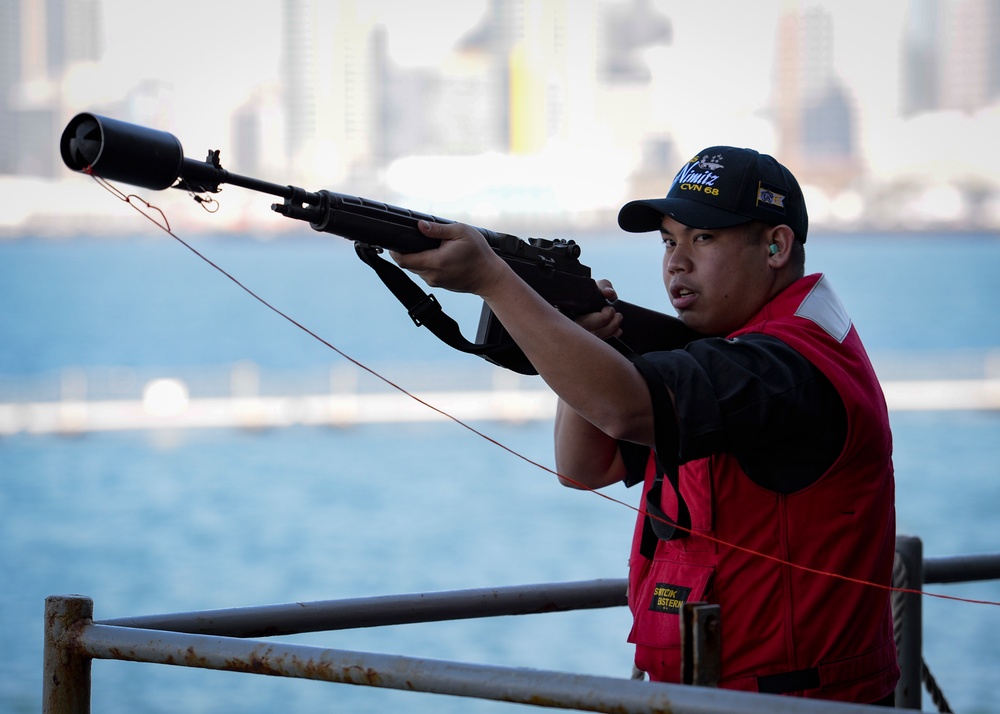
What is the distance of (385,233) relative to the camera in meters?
2.36

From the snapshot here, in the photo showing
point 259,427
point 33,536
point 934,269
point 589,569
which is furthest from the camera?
point 934,269

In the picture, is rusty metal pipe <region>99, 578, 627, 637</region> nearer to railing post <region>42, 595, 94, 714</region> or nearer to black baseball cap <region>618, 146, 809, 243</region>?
railing post <region>42, 595, 94, 714</region>

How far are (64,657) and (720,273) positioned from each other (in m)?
1.40

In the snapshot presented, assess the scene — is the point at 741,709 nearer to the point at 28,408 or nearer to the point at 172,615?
the point at 172,615

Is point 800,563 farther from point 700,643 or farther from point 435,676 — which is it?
point 435,676

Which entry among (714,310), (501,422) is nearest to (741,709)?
(714,310)

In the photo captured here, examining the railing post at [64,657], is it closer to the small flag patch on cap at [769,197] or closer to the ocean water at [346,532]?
the small flag patch on cap at [769,197]

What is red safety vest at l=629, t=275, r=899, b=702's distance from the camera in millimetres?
2297

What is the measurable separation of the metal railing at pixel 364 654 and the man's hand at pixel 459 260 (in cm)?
69

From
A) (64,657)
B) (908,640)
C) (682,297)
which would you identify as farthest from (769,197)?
(908,640)

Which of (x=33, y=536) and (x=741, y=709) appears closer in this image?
(x=741, y=709)

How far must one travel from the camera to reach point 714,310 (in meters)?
2.59

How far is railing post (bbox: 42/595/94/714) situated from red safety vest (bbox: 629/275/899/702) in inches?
39.9

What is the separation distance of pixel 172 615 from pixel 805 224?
146 centimetres
